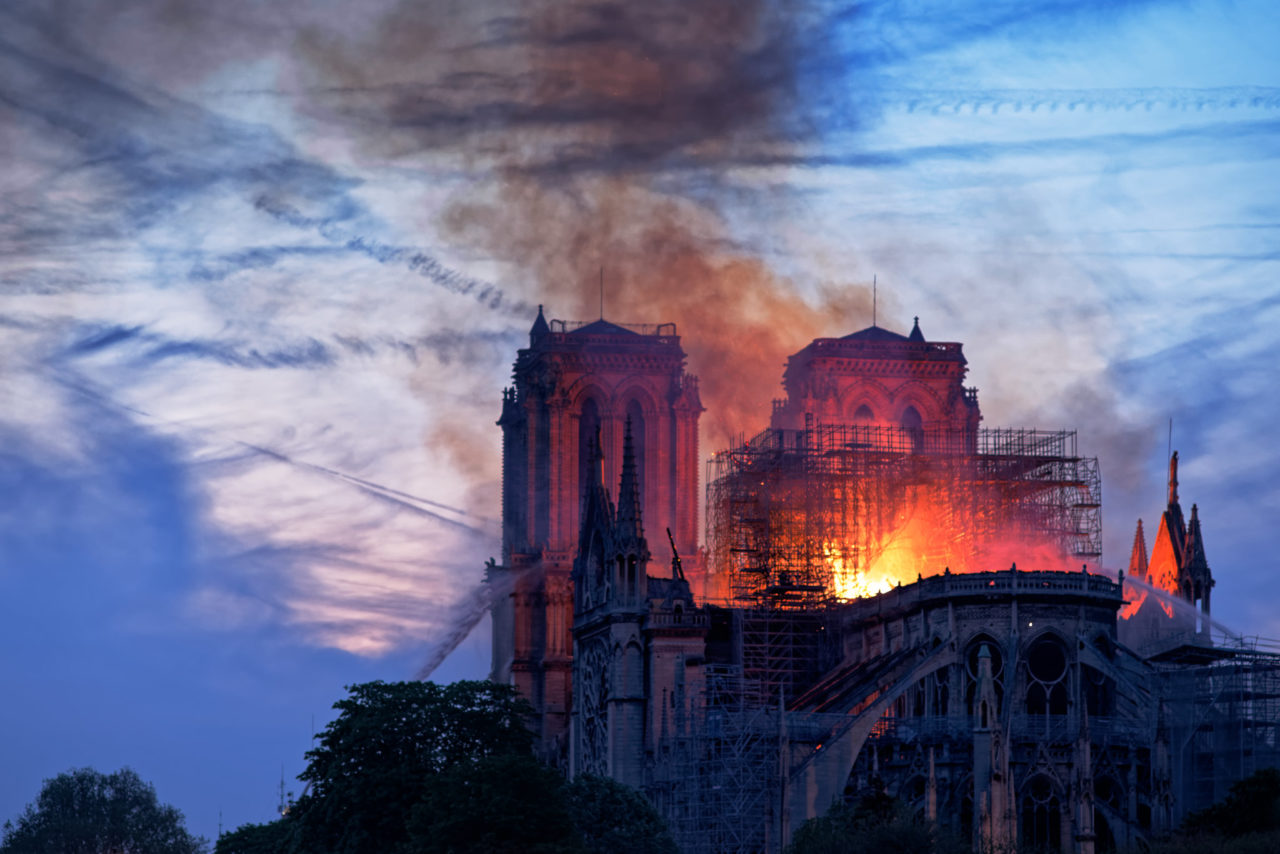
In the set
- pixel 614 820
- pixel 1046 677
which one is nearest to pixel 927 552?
pixel 1046 677

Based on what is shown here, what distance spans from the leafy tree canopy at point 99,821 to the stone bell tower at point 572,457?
3497 cm

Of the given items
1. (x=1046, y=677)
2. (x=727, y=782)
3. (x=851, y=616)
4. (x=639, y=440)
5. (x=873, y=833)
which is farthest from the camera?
(x=639, y=440)

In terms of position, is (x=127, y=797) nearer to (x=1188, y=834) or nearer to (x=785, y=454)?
(x=785, y=454)

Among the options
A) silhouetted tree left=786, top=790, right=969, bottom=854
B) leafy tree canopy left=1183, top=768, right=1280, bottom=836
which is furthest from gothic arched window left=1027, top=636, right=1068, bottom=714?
leafy tree canopy left=1183, top=768, right=1280, bottom=836

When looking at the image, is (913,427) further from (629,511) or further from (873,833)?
(873,833)

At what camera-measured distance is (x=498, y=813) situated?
8831cm

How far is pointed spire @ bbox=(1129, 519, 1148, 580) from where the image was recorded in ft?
462

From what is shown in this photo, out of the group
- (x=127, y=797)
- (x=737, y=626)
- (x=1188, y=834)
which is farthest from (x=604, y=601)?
(x=127, y=797)

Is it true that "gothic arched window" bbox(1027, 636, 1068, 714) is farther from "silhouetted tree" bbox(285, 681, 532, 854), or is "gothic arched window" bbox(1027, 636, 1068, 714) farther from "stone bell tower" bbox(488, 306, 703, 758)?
"stone bell tower" bbox(488, 306, 703, 758)

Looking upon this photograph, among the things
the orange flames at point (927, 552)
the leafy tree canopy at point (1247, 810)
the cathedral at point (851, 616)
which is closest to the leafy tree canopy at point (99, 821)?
the cathedral at point (851, 616)

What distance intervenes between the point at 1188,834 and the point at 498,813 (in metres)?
24.8

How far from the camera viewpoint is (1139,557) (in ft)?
466

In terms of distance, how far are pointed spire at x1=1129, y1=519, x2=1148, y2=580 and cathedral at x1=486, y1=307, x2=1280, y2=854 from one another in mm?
252

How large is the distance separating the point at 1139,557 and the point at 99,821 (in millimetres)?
72260
